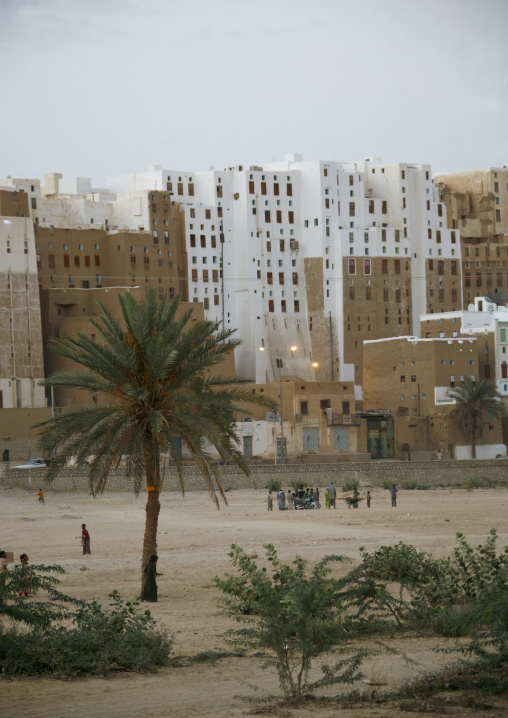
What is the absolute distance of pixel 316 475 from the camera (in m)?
60.4

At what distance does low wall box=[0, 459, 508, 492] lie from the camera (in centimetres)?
5481

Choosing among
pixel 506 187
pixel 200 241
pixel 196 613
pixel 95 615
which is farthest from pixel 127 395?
pixel 506 187

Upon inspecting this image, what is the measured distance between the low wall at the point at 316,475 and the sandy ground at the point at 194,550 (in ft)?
4.17

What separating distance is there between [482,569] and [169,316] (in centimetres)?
722

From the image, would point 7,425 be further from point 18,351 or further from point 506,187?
point 506,187

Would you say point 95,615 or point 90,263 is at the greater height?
point 90,263

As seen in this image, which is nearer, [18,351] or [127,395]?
[127,395]

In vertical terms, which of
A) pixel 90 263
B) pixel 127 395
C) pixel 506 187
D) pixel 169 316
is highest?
pixel 506 187

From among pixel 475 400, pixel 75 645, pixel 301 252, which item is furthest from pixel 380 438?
pixel 75 645

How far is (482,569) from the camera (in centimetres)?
1933

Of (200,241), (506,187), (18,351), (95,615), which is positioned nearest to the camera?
(95,615)

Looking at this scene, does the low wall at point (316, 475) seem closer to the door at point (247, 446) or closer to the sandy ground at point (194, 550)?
the sandy ground at point (194, 550)

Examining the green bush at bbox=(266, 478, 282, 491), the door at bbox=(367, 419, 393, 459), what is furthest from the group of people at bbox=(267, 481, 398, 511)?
the door at bbox=(367, 419, 393, 459)

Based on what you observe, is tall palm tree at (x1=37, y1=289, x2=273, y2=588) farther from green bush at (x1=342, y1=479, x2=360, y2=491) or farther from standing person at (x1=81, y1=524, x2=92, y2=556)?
green bush at (x1=342, y1=479, x2=360, y2=491)
